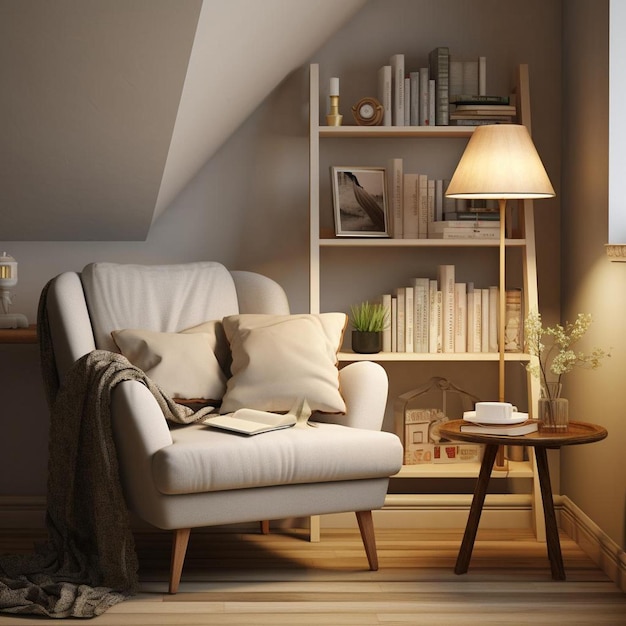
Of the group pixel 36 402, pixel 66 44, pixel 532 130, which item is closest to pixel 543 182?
pixel 532 130

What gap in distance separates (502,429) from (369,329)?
2.67 feet

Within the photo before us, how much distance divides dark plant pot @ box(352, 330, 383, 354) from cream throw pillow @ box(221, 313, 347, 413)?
282 mm

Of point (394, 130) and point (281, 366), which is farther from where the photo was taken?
point (394, 130)

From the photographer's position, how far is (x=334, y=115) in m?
3.65

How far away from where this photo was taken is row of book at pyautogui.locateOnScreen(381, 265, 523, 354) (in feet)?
11.9

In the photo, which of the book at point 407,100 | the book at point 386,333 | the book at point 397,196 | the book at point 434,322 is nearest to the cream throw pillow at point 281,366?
the book at point 386,333

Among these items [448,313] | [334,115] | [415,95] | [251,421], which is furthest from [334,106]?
[251,421]

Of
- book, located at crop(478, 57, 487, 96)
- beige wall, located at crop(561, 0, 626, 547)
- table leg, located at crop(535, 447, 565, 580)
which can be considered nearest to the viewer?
table leg, located at crop(535, 447, 565, 580)

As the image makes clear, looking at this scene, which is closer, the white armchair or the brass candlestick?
the white armchair

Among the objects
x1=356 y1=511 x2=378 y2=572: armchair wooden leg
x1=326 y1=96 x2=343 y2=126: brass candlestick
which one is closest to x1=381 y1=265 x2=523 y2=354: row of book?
x1=326 y1=96 x2=343 y2=126: brass candlestick

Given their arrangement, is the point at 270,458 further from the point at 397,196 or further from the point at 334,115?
the point at 334,115

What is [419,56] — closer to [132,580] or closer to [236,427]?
[236,427]

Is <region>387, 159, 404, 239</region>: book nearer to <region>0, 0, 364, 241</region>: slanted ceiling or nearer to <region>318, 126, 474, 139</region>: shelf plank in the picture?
<region>318, 126, 474, 139</region>: shelf plank

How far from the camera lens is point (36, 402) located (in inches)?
148
